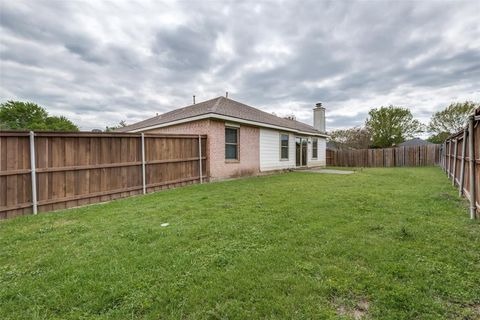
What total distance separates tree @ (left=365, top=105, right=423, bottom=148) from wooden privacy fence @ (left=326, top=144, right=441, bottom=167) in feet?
27.1

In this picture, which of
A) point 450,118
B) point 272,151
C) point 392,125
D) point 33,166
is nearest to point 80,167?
point 33,166

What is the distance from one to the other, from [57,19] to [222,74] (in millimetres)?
8031

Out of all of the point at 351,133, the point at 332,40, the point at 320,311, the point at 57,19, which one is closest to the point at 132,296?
the point at 320,311

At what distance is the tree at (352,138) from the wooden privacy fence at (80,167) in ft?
86.3

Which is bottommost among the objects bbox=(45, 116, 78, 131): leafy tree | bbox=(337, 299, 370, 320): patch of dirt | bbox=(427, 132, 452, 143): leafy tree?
bbox=(337, 299, 370, 320): patch of dirt

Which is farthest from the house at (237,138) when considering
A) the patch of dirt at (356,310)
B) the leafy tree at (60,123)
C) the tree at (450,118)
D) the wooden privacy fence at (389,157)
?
the leafy tree at (60,123)

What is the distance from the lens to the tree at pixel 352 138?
90.3ft

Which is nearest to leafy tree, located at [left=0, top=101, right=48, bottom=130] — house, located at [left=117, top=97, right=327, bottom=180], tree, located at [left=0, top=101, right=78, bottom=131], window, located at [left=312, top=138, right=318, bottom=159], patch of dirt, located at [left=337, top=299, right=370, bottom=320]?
tree, located at [left=0, top=101, right=78, bottom=131]

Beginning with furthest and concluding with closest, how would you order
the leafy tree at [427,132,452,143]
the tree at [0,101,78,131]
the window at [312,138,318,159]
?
1. the tree at [0,101,78,131]
2. the leafy tree at [427,132,452,143]
3. the window at [312,138,318,159]

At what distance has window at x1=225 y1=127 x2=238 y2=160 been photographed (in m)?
9.93

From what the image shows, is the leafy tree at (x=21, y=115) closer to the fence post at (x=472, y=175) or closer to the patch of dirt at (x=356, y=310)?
the patch of dirt at (x=356, y=310)

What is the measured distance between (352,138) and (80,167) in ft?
98.5

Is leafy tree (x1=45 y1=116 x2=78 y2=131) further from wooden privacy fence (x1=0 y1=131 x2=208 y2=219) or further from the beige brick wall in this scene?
wooden privacy fence (x1=0 y1=131 x2=208 y2=219)

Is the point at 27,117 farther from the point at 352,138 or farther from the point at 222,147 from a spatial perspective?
the point at 352,138
